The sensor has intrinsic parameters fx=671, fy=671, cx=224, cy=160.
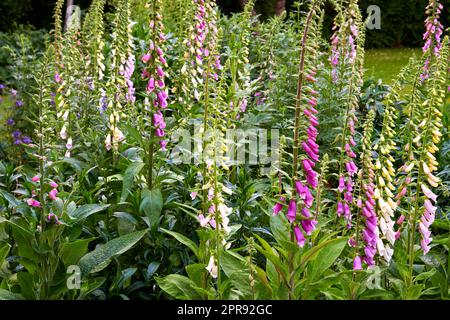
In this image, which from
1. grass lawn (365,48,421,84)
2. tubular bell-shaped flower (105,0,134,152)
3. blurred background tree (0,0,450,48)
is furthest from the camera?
blurred background tree (0,0,450,48)

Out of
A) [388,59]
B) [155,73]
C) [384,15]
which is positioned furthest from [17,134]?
[384,15]

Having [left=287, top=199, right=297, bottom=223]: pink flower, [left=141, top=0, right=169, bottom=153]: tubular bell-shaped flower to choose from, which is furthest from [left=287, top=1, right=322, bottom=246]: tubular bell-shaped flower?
[left=141, top=0, right=169, bottom=153]: tubular bell-shaped flower

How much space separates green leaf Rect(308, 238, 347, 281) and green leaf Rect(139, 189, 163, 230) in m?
1.03

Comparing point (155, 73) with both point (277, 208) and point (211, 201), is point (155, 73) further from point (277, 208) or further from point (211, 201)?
point (277, 208)

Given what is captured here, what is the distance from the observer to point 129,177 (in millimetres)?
3961

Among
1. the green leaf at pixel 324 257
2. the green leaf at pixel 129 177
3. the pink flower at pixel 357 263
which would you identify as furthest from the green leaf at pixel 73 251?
the pink flower at pixel 357 263

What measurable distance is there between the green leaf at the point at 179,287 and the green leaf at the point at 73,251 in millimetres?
443

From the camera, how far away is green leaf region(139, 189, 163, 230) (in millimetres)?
3945

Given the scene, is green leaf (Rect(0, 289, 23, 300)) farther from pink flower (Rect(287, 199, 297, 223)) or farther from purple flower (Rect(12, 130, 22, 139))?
purple flower (Rect(12, 130, 22, 139))

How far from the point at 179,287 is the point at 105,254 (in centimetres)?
50

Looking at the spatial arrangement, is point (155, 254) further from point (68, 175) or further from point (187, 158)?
point (68, 175)

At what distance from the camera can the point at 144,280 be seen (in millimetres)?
4141
